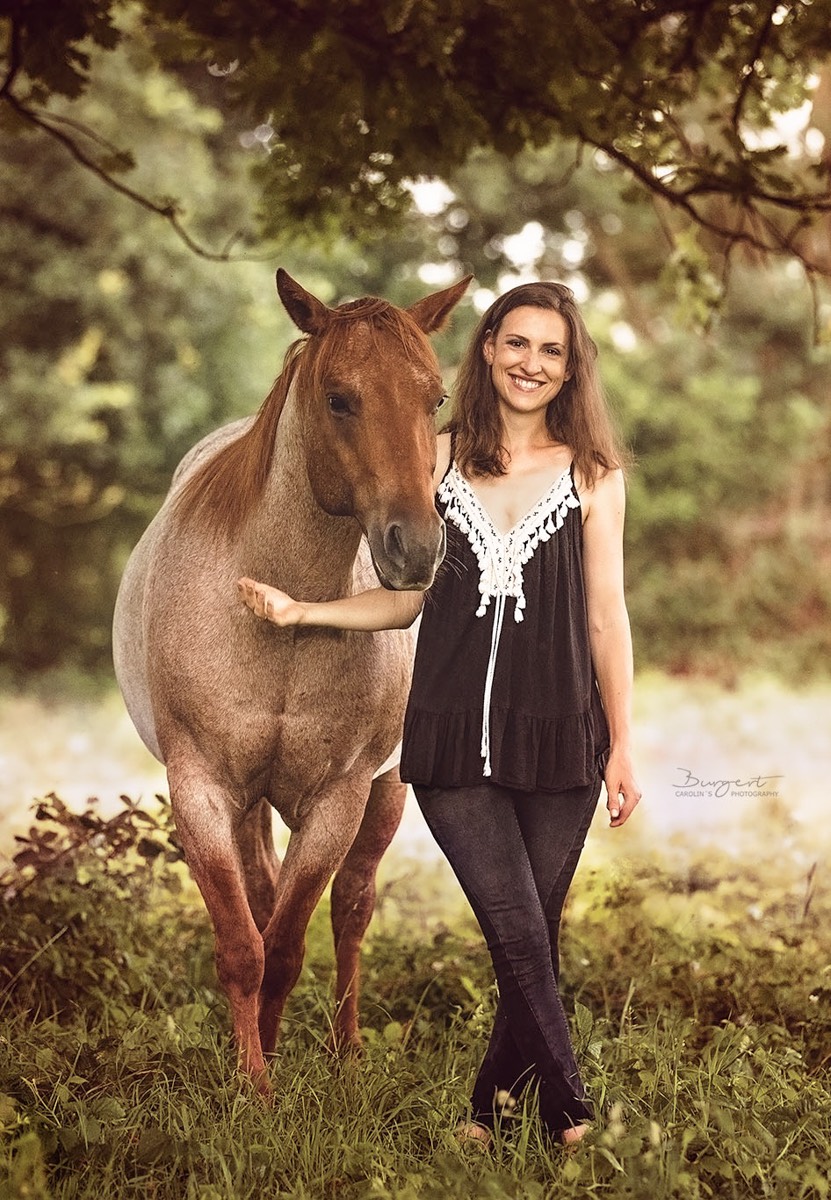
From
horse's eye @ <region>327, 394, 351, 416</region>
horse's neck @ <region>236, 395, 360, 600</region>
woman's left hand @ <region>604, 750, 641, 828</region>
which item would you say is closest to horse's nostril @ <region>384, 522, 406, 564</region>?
horse's eye @ <region>327, 394, 351, 416</region>


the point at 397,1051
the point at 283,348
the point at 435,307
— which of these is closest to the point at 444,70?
the point at 435,307

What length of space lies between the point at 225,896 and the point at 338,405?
1353 mm

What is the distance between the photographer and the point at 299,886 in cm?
356

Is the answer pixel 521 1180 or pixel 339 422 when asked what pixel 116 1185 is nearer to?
pixel 521 1180

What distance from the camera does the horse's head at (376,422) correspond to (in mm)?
2963

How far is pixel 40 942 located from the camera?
443 cm

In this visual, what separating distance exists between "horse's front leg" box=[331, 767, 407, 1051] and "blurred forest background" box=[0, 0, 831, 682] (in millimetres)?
4651

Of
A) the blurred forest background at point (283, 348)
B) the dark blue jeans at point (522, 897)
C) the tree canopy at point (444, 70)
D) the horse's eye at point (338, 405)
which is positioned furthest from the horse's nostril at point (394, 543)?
the blurred forest background at point (283, 348)

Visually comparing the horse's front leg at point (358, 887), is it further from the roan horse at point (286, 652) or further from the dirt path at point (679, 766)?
the dirt path at point (679, 766)

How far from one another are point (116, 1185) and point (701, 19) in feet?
12.6

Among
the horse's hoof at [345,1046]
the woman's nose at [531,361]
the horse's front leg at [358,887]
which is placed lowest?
the horse's hoof at [345,1046]

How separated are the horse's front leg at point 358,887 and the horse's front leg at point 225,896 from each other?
57 centimetres

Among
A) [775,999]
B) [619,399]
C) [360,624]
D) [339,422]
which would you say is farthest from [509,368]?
[619,399]

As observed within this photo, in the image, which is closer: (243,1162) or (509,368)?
(243,1162)
